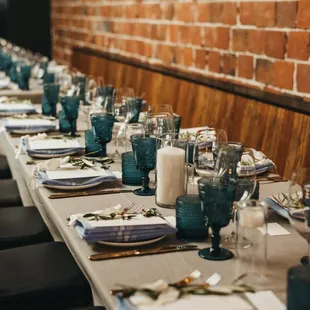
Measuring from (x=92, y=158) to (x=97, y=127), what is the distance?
117 mm

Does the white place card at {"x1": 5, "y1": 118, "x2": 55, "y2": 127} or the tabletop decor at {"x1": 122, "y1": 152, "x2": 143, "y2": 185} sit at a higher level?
the tabletop decor at {"x1": 122, "y1": 152, "x2": 143, "y2": 185}

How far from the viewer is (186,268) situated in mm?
1453

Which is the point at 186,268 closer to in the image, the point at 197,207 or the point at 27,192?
the point at 197,207

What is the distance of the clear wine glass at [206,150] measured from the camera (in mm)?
1938

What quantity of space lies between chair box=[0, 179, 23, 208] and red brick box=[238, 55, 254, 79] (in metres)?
1.42

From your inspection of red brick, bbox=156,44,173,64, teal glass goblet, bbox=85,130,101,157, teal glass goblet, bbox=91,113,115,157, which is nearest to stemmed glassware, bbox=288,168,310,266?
teal glass goblet, bbox=91,113,115,157

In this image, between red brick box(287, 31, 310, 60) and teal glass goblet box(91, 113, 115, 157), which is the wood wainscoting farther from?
teal glass goblet box(91, 113, 115, 157)

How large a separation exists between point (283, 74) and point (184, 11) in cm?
146

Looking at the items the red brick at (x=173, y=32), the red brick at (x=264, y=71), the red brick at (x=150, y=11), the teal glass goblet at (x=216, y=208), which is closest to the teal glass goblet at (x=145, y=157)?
the teal glass goblet at (x=216, y=208)

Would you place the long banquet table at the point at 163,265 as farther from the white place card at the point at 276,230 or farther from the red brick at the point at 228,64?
the red brick at the point at 228,64

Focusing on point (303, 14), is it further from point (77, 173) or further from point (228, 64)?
point (77, 173)

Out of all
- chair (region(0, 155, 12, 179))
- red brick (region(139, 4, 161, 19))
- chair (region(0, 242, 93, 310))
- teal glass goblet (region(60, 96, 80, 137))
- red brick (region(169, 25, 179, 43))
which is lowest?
chair (region(0, 155, 12, 179))

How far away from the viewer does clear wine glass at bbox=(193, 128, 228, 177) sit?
76.3 inches

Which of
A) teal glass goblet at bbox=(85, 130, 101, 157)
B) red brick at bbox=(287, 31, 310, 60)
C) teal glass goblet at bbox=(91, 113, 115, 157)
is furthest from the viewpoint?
red brick at bbox=(287, 31, 310, 60)
